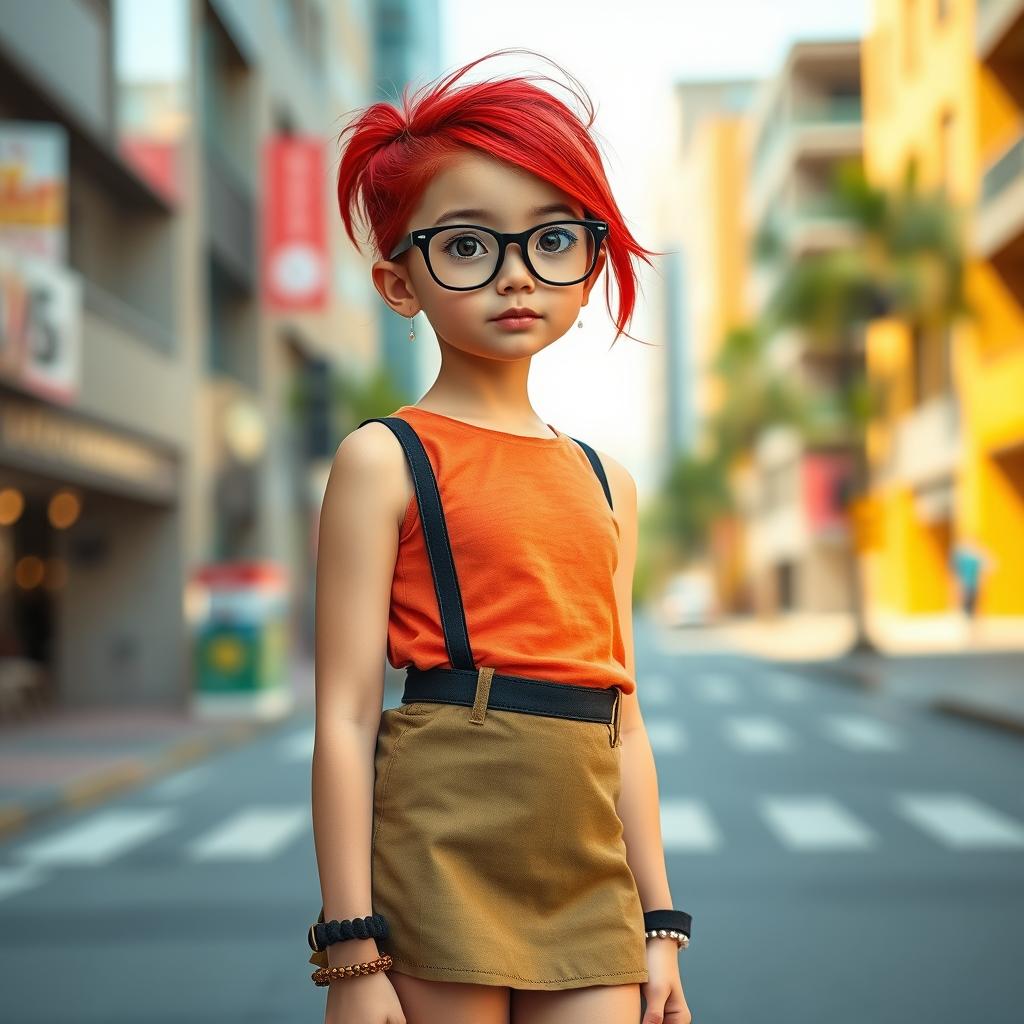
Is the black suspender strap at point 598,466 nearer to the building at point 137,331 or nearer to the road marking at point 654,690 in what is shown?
the building at point 137,331

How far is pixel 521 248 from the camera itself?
2.14 metres

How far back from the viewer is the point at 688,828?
9508 mm

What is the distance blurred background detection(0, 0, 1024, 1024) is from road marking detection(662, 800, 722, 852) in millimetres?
58

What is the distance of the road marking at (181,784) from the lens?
12.2 metres

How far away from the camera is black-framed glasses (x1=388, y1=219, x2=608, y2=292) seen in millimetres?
2139

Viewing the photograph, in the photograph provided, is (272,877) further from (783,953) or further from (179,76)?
(179,76)

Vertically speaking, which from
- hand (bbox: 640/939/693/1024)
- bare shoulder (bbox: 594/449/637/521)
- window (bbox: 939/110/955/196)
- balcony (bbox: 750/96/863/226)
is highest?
balcony (bbox: 750/96/863/226)

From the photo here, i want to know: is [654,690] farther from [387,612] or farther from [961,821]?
[387,612]

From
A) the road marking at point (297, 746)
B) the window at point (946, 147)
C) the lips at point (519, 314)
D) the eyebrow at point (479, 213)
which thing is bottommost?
the road marking at point (297, 746)

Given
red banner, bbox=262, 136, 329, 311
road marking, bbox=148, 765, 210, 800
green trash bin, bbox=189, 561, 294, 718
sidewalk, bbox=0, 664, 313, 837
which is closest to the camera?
sidewalk, bbox=0, 664, 313, 837

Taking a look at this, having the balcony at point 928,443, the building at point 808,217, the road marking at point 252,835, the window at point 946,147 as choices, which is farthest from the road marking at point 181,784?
the building at point 808,217

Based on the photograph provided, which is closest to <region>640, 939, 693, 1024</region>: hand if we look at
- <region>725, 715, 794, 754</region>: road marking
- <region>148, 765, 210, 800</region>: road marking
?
<region>148, 765, 210, 800</region>: road marking

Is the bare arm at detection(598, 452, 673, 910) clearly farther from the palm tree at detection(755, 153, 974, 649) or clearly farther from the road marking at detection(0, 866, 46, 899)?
the palm tree at detection(755, 153, 974, 649)

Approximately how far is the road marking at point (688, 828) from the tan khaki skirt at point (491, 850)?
651 cm
